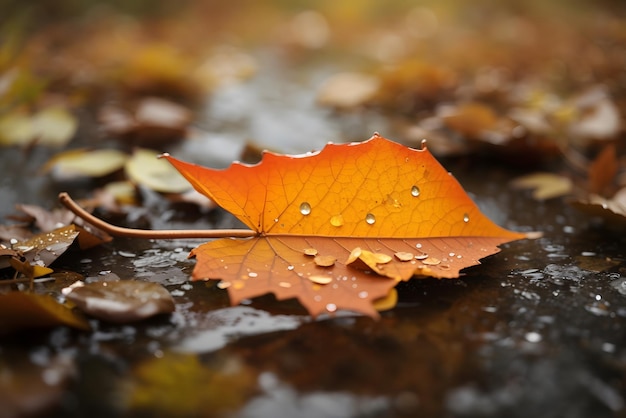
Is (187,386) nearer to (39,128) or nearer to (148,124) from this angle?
(148,124)

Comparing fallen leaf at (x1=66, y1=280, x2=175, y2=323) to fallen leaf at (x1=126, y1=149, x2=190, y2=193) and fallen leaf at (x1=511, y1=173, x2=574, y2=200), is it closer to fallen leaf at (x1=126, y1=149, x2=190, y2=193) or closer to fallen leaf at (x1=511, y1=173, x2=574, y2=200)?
fallen leaf at (x1=126, y1=149, x2=190, y2=193)

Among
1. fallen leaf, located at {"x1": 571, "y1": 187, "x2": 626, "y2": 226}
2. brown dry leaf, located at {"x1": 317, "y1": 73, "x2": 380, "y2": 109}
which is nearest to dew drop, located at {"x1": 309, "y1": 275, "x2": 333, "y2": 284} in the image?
fallen leaf, located at {"x1": 571, "y1": 187, "x2": 626, "y2": 226}

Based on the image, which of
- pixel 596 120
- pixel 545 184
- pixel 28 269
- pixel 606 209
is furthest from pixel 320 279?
pixel 596 120

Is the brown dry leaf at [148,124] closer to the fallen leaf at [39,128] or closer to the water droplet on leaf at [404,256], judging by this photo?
the fallen leaf at [39,128]

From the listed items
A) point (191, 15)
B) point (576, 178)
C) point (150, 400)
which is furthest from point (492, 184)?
point (191, 15)

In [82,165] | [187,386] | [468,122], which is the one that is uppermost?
[468,122]
